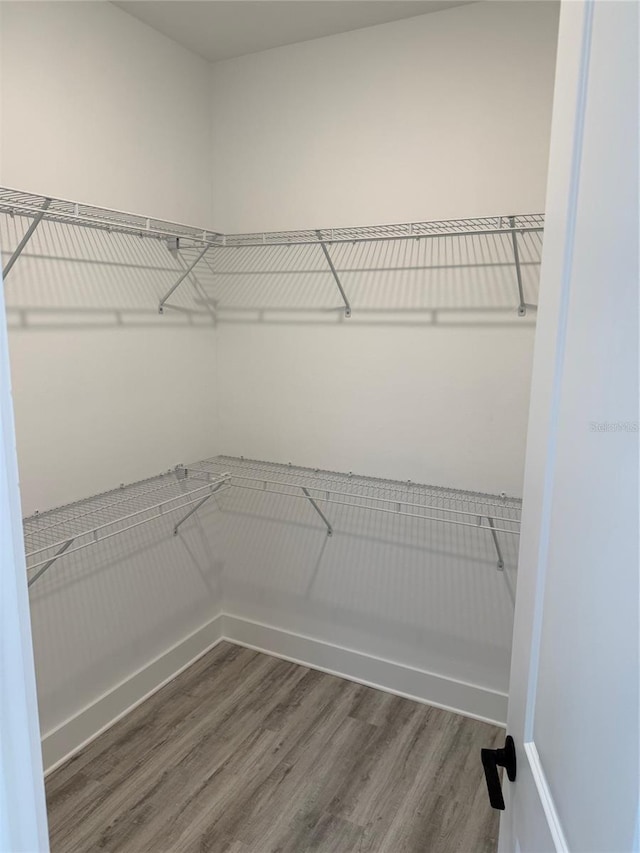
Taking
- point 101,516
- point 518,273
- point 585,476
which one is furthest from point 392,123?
point 585,476

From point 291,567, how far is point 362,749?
32.8 inches

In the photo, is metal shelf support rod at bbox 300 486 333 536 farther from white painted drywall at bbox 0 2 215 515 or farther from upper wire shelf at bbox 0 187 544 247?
upper wire shelf at bbox 0 187 544 247

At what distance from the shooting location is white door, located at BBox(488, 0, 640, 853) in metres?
0.52

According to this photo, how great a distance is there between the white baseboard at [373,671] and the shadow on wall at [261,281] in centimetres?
146

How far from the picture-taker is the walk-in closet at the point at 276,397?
77.0 inches

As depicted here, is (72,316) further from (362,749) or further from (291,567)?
(362,749)

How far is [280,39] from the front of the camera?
2.34 metres

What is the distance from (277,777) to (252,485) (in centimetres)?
119

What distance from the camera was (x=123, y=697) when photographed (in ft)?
7.84

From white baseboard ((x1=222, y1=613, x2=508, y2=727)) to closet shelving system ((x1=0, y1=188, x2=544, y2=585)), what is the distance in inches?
22.1

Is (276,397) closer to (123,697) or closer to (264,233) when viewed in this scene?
(264,233)

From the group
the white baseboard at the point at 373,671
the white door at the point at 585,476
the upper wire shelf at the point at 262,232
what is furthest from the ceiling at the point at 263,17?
the white baseboard at the point at 373,671

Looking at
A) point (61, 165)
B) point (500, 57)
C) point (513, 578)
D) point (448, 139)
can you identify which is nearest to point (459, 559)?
point (513, 578)

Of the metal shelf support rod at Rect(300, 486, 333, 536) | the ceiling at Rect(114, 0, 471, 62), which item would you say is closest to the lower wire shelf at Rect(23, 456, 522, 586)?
the metal shelf support rod at Rect(300, 486, 333, 536)
